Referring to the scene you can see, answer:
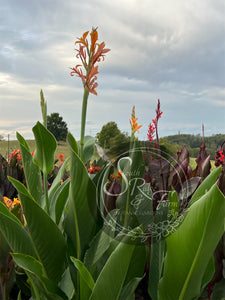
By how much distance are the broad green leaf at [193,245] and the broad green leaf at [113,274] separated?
16 cm

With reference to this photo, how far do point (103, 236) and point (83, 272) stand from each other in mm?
167

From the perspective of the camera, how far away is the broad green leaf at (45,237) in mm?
1148

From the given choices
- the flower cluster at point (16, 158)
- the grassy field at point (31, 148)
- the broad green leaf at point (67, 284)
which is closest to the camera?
the broad green leaf at point (67, 284)

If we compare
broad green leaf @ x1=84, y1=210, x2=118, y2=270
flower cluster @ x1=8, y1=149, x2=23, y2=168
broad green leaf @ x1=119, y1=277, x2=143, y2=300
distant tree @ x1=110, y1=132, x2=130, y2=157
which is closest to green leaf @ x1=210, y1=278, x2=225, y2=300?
broad green leaf @ x1=119, y1=277, x2=143, y2=300

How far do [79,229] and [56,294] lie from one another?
258 millimetres

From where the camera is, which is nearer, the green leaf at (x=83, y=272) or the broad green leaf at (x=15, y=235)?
the green leaf at (x=83, y=272)

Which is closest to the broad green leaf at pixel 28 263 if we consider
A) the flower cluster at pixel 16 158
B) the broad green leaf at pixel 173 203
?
the broad green leaf at pixel 173 203

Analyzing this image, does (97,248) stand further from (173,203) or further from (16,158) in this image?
(16,158)

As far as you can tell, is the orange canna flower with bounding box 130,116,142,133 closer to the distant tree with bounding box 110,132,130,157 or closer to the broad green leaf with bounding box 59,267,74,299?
the distant tree with bounding box 110,132,130,157

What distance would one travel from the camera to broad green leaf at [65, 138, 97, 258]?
1099 millimetres

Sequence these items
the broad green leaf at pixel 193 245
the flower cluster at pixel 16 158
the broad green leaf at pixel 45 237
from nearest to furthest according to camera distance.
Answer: the broad green leaf at pixel 193 245 < the broad green leaf at pixel 45 237 < the flower cluster at pixel 16 158

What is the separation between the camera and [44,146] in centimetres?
122

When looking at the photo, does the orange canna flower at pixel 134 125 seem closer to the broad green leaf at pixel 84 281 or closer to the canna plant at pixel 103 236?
the canna plant at pixel 103 236

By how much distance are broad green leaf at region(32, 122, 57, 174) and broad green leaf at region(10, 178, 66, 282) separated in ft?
0.45
